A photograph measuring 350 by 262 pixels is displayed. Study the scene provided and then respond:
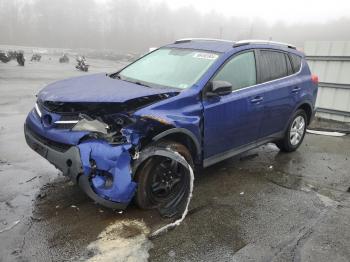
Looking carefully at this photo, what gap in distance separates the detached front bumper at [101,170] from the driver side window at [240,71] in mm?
1681

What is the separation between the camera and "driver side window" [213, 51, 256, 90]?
4714 mm

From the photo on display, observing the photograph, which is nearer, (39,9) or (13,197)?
(13,197)

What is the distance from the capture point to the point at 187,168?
403 centimetres

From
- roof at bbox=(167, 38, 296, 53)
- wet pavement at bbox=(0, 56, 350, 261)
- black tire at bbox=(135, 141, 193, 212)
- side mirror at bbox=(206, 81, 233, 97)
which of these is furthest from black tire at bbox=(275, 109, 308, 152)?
black tire at bbox=(135, 141, 193, 212)

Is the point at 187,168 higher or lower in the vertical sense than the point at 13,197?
higher

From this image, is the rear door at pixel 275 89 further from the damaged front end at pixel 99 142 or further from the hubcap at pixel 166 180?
the damaged front end at pixel 99 142

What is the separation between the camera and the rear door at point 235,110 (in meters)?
4.45

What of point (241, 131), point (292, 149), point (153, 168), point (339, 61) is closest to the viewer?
point (153, 168)

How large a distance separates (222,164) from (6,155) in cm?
323

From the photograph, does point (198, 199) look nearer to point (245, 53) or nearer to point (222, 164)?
point (222, 164)

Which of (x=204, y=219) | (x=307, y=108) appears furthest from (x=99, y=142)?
(x=307, y=108)

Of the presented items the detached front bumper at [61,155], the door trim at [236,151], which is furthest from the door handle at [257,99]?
the detached front bumper at [61,155]

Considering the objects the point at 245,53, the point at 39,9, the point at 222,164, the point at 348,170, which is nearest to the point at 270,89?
the point at 245,53

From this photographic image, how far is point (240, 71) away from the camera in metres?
4.96
